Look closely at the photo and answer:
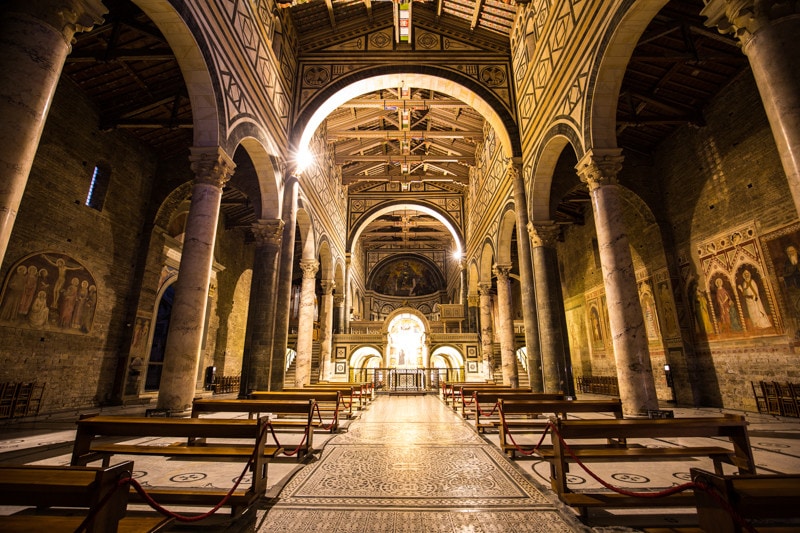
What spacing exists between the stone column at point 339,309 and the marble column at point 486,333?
859 cm

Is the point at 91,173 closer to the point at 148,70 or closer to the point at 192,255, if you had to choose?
the point at 148,70

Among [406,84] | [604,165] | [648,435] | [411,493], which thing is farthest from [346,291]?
[648,435]

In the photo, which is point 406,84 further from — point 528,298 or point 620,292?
point 620,292

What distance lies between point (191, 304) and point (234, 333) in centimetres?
1290

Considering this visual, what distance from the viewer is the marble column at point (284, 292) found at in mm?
10828

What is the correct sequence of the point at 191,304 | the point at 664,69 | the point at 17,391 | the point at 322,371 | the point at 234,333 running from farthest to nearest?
the point at 322,371, the point at 234,333, the point at 664,69, the point at 17,391, the point at 191,304

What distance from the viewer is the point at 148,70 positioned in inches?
385

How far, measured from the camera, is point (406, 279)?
1467 inches

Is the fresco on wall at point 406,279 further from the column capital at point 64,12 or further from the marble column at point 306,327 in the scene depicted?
the column capital at point 64,12

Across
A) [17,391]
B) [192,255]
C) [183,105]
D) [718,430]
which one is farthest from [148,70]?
[718,430]

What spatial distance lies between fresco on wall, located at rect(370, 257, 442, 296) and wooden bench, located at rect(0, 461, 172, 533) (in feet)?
114

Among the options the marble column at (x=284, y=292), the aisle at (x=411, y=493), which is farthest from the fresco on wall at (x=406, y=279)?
the aisle at (x=411, y=493)

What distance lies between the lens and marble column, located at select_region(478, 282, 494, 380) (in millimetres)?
19581

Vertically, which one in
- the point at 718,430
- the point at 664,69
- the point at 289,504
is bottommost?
the point at 289,504
